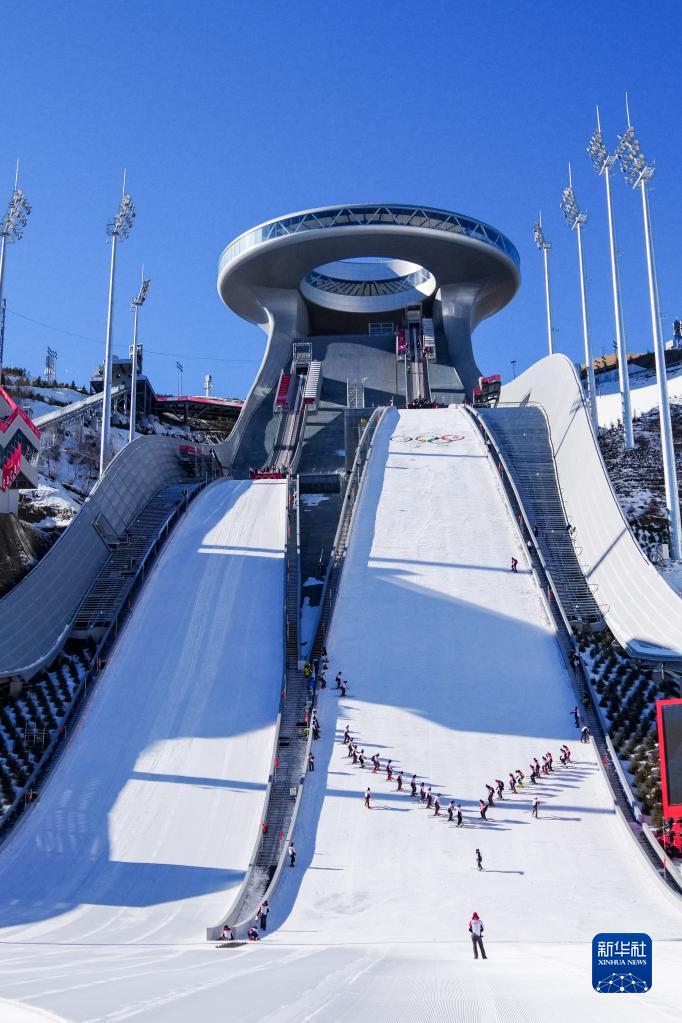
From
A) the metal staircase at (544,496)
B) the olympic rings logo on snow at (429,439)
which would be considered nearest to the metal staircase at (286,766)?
the metal staircase at (544,496)

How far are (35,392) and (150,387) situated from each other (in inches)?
304

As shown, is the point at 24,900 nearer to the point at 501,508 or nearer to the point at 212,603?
the point at 212,603

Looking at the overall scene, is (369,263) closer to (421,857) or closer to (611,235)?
(611,235)

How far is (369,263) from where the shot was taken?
56.6m

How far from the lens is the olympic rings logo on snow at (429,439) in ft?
119

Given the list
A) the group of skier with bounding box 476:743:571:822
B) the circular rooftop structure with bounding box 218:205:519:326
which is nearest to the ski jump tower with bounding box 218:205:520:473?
the circular rooftop structure with bounding box 218:205:519:326

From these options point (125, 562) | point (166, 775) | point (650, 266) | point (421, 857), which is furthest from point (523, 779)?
point (650, 266)

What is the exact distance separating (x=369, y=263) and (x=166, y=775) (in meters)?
43.4

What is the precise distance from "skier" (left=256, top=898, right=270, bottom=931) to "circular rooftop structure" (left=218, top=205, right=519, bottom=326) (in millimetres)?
38338

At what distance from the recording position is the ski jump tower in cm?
4734

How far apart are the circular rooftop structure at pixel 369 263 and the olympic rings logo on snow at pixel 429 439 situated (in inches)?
563

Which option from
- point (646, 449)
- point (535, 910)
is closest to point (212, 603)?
point (535, 910)

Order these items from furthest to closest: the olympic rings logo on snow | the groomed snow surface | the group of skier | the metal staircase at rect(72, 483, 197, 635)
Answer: the olympic rings logo on snow → the metal staircase at rect(72, 483, 197, 635) → the group of skier → the groomed snow surface

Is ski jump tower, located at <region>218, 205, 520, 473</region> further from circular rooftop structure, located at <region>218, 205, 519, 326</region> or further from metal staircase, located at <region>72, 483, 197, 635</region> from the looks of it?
metal staircase, located at <region>72, 483, 197, 635</region>
